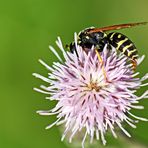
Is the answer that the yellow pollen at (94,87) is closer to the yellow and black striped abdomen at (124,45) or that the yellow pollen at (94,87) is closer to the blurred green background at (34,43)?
the yellow and black striped abdomen at (124,45)

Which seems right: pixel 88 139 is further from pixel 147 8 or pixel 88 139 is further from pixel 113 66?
pixel 147 8

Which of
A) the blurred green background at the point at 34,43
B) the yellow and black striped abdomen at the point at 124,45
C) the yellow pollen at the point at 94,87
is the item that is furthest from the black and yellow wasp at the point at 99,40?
the blurred green background at the point at 34,43

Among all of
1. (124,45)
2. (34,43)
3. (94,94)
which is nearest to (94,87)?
(94,94)

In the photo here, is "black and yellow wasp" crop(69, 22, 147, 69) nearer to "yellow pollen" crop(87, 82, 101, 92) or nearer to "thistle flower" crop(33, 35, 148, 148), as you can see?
"thistle flower" crop(33, 35, 148, 148)

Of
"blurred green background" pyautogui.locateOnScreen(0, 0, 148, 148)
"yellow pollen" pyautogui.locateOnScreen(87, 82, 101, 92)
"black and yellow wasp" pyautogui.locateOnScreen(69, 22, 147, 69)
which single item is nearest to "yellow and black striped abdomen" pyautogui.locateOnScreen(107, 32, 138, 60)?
"black and yellow wasp" pyautogui.locateOnScreen(69, 22, 147, 69)

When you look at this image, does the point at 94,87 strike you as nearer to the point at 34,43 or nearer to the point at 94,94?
the point at 94,94

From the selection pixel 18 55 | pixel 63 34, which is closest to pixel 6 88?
pixel 18 55
